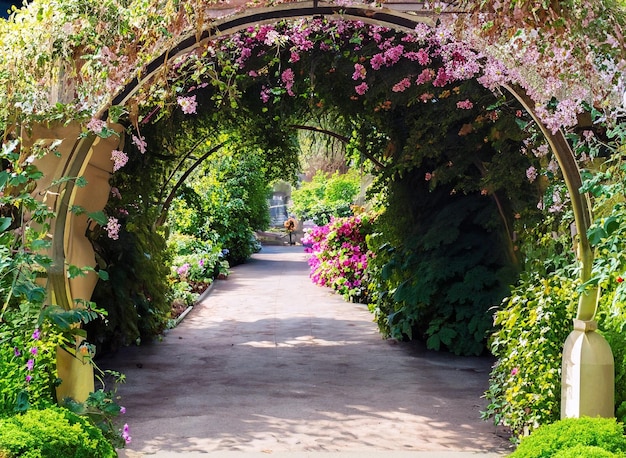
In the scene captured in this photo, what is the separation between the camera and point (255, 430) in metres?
5.22

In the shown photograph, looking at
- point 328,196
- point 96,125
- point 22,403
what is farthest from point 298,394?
point 328,196

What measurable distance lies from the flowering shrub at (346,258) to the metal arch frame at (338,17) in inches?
317

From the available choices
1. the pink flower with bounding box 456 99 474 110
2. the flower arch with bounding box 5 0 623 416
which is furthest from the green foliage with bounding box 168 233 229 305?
the flower arch with bounding box 5 0 623 416

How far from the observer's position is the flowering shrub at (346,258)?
13091mm

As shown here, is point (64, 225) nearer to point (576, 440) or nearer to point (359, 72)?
point (576, 440)

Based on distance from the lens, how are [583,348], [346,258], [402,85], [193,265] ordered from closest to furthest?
1. [583,348]
2. [402,85]
3. [346,258]
4. [193,265]

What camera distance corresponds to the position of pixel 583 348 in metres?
4.00

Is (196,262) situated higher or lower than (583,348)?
lower

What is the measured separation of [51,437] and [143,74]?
6.55 ft

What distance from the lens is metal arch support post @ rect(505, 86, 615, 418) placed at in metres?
3.94

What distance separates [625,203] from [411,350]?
16.4 ft

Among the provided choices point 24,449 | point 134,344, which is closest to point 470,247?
point 134,344

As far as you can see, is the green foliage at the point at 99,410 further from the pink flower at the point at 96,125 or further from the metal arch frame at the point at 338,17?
the pink flower at the point at 96,125

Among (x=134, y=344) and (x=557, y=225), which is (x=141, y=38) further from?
(x=134, y=344)
